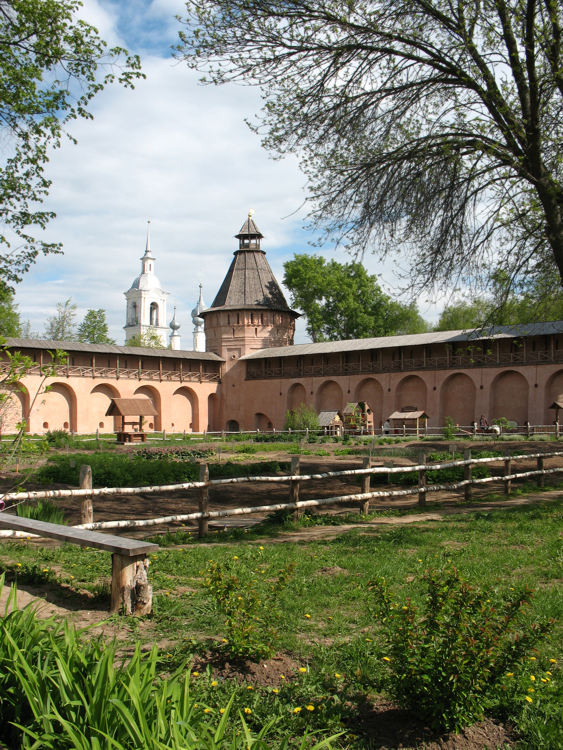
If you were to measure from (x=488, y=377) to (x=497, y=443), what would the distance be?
9073 mm

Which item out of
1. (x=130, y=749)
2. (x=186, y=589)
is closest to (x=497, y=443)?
(x=186, y=589)

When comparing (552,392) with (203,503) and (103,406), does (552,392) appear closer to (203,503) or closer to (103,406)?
(103,406)

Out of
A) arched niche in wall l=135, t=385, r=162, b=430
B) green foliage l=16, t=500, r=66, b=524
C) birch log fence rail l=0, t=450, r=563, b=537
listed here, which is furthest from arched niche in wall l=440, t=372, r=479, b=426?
green foliage l=16, t=500, r=66, b=524

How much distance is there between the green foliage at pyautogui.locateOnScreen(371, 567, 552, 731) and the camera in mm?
2582

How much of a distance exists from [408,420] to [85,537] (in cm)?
2871

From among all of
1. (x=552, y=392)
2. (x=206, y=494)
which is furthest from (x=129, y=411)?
(x=206, y=494)

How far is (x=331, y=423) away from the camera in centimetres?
2983

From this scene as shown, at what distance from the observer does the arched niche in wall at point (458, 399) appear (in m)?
A: 31.3

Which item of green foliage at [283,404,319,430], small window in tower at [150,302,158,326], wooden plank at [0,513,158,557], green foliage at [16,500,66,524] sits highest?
small window in tower at [150,302,158,326]

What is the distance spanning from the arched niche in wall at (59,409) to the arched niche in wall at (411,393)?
16.7 meters

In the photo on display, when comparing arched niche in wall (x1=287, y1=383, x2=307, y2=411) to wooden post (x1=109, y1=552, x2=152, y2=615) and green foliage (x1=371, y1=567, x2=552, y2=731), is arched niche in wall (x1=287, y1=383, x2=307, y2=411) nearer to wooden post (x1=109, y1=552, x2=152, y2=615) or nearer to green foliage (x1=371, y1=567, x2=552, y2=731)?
wooden post (x1=109, y1=552, x2=152, y2=615)

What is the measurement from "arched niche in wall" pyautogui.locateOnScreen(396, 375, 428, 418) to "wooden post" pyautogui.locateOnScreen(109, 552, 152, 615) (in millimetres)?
30036

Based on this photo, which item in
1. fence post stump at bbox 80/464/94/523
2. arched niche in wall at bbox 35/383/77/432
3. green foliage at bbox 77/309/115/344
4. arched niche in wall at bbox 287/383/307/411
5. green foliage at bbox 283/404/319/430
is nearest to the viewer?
fence post stump at bbox 80/464/94/523

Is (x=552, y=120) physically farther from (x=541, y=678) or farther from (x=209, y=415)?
(x=209, y=415)
